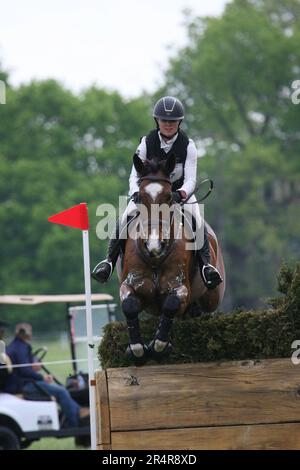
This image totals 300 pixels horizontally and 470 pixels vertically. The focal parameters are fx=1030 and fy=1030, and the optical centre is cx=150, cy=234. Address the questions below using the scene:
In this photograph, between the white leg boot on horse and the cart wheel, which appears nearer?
the white leg boot on horse

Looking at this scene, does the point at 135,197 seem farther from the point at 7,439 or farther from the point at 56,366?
the point at 56,366

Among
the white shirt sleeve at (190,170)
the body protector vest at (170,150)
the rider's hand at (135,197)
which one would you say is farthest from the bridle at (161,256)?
the body protector vest at (170,150)

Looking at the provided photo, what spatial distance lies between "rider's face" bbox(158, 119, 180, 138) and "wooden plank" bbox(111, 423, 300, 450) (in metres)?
2.45

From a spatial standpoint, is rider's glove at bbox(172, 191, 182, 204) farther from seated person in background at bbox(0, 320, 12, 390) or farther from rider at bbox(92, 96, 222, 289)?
seated person in background at bbox(0, 320, 12, 390)

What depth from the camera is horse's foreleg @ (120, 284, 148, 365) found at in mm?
7453

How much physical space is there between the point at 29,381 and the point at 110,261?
4.58 meters

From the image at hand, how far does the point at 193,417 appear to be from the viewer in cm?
728

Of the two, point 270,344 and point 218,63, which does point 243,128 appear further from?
point 270,344

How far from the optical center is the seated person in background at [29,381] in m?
12.5

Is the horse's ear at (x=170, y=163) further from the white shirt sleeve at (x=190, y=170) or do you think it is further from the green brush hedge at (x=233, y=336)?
the green brush hedge at (x=233, y=336)

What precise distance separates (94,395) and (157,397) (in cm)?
63

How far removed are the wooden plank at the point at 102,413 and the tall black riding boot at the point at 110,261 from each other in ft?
3.28

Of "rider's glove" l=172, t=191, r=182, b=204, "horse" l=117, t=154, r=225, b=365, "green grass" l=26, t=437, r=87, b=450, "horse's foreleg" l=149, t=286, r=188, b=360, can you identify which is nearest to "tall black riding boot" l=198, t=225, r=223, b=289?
"horse" l=117, t=154, r=225, b=365

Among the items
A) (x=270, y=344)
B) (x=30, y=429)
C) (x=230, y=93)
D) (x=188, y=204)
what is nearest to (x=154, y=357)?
(x=270, y=344)
